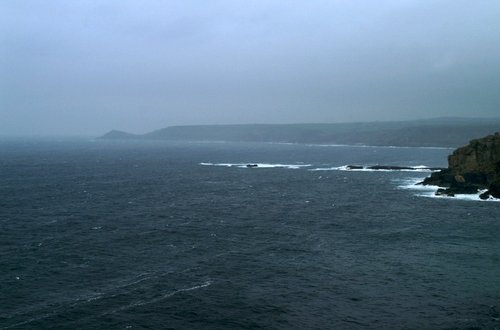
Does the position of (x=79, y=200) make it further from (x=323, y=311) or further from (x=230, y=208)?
(x=323, y=311)

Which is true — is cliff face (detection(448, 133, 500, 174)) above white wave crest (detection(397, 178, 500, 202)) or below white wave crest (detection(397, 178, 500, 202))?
above

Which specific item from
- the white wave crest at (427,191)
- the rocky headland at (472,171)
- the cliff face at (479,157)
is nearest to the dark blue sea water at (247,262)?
the white wave crest at (427,191)

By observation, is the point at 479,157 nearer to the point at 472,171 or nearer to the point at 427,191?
the point at 472,171

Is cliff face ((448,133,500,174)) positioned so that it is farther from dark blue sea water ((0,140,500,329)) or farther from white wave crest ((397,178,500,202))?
dark blue sea water ((0,140,500,329))

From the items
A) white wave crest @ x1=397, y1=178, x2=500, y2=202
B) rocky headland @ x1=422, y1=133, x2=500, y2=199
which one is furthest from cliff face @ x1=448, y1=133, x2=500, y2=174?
white wave crest @ x1=397, y1=178, x2=500, y2=202

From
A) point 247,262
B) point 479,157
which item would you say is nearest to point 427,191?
point 479,157

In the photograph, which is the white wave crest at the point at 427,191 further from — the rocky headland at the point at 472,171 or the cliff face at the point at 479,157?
the cliff face at the point at 479,157

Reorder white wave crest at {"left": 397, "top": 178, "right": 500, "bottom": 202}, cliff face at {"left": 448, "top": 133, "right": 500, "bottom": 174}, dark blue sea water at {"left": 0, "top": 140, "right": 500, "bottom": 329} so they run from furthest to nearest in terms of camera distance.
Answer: cliff face at {"left": 448, "top": 133, "right": 500, "bottom": 174}, white wave crest at {"left": 397, "top": 178, "right": 500, "bottom": 202}, dark blue sea water at {"left": 0, "top": 140, "right": 500, "bottom": 329}
